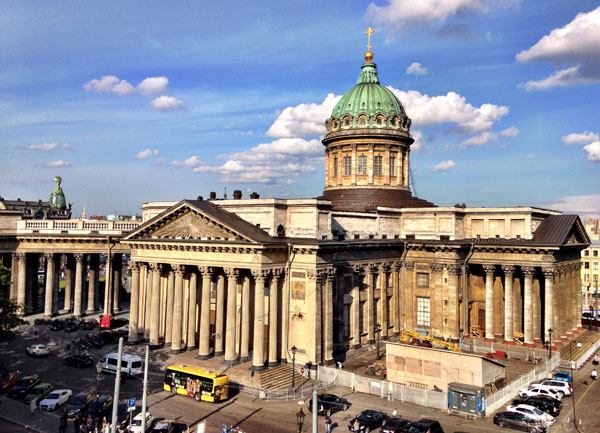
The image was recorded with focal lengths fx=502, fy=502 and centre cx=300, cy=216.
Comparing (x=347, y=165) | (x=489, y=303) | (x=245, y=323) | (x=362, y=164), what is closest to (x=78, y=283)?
(x=245, y=323)

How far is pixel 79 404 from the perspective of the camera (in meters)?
35.4

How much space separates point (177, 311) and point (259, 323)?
10.1 metres

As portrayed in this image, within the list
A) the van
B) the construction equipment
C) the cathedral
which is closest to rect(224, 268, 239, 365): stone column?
the cathedral

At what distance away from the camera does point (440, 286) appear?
55156mm

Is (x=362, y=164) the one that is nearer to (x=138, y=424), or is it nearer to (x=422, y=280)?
(x=422, y=280)

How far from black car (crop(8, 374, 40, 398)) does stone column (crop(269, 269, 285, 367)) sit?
19.3 m

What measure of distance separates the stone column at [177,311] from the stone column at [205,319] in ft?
9.54

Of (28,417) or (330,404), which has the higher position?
(330,404)

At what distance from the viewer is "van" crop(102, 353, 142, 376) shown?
4309 cm

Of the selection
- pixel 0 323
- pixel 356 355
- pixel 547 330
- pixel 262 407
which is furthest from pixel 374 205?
pixel 0 323

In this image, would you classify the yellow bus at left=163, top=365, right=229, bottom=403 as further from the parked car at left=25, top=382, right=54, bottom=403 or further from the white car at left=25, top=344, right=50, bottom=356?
the white car at left=25, top=344, right=50, bottom=356

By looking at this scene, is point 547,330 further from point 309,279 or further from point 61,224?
point 61,224

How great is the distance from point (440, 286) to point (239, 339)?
2302 centimetres

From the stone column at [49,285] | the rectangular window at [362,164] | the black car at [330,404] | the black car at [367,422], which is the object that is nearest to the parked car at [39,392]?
the black car at [330,404]
